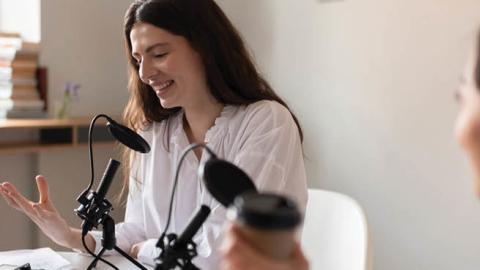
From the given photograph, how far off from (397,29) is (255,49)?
719mm

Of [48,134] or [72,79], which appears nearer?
[48,134]

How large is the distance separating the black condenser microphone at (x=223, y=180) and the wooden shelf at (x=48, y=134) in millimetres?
1655

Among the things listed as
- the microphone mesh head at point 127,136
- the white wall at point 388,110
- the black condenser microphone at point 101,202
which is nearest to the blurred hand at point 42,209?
the black condenser microphone at point 101,202

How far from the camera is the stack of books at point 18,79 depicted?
217 cm

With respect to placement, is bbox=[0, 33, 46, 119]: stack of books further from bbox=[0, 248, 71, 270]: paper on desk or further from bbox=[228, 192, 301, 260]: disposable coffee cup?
bbox=[228, 192, 301, 260]: disposable coffee cup

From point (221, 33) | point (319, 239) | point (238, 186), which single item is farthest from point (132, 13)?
point (238, 186)

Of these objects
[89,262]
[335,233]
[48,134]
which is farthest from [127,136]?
[48,134]

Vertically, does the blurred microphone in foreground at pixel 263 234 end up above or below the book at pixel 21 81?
above

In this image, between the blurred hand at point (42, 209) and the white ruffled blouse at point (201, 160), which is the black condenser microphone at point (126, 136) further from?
the blurred hand at point (42, 209)

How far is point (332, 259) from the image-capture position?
139 cm

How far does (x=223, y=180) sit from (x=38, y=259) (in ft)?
2.51

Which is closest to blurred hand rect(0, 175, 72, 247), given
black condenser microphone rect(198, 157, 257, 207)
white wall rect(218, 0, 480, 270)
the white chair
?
the white chair

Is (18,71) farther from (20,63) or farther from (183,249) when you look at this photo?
(183,249)

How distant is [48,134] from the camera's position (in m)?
2.18
